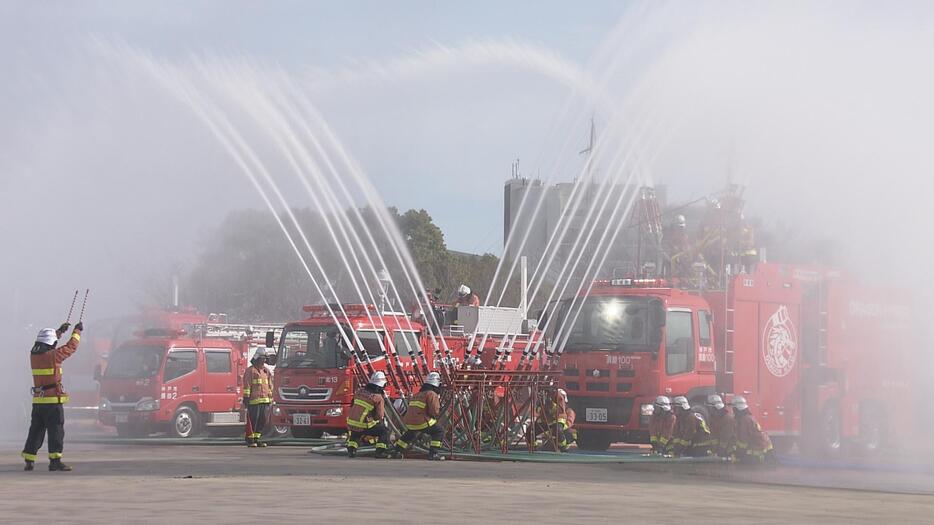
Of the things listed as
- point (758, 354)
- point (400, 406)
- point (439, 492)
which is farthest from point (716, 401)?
point (439, 492)

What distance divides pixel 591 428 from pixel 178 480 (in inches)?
404

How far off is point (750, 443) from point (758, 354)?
3914mm

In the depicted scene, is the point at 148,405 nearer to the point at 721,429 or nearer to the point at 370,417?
the point at 370,417

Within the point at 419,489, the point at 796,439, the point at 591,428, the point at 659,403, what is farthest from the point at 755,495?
the point at 796,439

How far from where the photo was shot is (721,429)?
2261cm

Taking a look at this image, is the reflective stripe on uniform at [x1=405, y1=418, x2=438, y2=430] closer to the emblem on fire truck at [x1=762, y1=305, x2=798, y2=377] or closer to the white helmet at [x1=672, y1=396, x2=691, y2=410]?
the white helmet at [x1=672, y1=396, x2=691, y2=410]

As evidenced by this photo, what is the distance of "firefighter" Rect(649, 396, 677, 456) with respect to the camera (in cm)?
2259

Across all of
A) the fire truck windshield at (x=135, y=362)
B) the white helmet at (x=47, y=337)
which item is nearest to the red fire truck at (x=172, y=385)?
the fire truck windshield at (x=135, y=362)

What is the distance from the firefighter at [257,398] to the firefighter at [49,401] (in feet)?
24.4

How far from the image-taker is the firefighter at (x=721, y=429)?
22.3 meters

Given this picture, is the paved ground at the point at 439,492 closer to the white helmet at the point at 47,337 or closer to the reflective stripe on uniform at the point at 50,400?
the reflective stripe on uniform at the point at 50,400

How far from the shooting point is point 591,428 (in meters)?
24.3

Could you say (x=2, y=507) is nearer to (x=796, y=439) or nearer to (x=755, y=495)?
(x=755, y=495)

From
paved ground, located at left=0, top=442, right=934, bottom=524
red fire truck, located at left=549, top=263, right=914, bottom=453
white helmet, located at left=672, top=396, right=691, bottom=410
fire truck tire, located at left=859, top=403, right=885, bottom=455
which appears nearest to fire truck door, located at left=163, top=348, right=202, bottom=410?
paved ground, located at left=0, top=442, right=934, bottom=524
